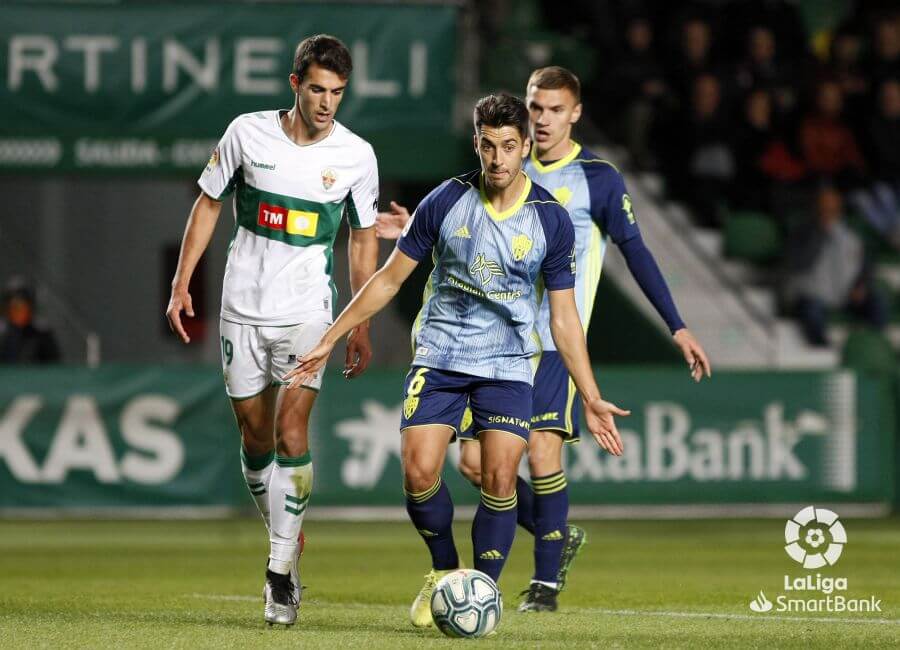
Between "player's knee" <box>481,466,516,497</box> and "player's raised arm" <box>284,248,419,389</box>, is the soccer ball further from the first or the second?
"player's raised arm" <box>284,248,419,389</box>

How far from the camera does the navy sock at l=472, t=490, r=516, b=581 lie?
6953 mm

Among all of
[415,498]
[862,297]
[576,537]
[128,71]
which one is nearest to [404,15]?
[128,71]

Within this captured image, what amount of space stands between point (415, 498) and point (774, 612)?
1871mm

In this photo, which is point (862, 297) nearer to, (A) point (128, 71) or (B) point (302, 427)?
(A) point (128, 71)

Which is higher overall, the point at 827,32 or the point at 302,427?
the point at 827,32

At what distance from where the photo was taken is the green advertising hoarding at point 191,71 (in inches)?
587

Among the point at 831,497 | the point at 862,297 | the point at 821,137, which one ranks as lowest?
the point at 831,497

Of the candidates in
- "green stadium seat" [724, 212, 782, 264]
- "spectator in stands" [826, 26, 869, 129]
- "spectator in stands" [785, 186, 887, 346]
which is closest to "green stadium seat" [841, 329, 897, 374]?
"spectator in stands" [785, 186, 887, 346]

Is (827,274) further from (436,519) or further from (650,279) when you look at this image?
(436,519)

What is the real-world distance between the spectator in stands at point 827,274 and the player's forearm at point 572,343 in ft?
31.2

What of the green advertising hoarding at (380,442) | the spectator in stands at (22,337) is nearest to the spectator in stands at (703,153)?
the green advertising hoarding at (380,442)

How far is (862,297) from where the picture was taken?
16406 millimetres

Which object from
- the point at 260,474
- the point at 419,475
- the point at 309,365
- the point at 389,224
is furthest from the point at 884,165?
the point at 309,365

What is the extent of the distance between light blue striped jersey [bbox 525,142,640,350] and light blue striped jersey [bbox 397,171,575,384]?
34.3 inches
